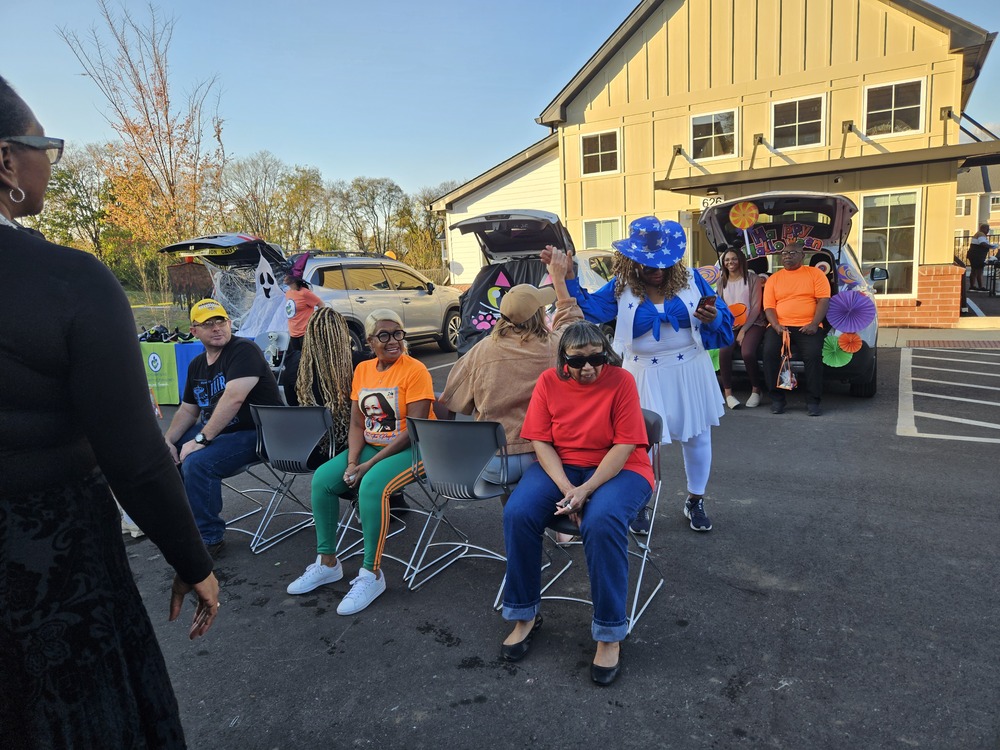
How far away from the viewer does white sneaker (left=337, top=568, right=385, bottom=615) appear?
329 centimetres

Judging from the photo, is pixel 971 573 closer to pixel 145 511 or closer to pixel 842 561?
pixel 842 561

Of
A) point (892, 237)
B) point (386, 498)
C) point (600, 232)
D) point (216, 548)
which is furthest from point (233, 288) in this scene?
point (892, 237)

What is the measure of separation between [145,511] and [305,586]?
94.5 inches

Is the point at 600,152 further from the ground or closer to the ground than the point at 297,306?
further from the ground

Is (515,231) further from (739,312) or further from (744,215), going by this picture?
(739,312)

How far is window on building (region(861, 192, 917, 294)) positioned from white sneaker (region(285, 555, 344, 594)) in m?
13.0

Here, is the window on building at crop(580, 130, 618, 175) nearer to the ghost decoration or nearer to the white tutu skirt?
the ghost decoration

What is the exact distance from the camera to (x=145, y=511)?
1.33 meters

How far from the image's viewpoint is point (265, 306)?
882 centimetres

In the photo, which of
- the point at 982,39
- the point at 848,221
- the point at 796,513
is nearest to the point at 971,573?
the point at 796,513

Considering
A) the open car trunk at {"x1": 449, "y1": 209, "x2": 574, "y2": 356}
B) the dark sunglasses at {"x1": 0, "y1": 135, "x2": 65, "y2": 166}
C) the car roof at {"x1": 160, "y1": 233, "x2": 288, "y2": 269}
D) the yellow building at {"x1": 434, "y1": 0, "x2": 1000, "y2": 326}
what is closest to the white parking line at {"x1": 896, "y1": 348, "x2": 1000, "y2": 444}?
the open car trunk at {"x1": 449, "y1": 209, "x2": 574, "y2": 356}

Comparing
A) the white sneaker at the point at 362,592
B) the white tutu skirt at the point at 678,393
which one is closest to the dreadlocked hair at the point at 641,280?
the white tutu skirt at the point at 678,393

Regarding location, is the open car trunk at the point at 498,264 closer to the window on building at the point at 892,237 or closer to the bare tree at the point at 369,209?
the window on building at the point at 892,237

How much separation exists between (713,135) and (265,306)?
11400 millimetres
